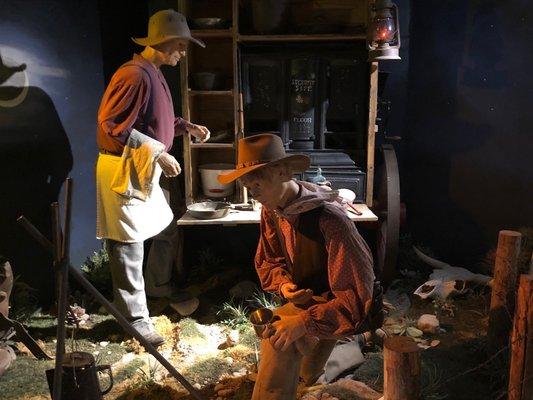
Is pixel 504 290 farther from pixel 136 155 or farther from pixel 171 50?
pixel 171 50

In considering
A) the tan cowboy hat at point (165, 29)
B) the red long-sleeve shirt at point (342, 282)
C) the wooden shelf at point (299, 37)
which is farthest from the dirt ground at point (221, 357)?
the wooden shelf at point (299, 37)

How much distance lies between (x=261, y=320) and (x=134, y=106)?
2.09m

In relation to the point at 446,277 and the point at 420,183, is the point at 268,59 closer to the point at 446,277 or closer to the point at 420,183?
the point at 420,183

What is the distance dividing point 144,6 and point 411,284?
14.5 feet

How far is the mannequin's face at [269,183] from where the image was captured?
250 cm

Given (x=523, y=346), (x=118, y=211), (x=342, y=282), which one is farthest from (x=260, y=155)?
(x=118, y=211)

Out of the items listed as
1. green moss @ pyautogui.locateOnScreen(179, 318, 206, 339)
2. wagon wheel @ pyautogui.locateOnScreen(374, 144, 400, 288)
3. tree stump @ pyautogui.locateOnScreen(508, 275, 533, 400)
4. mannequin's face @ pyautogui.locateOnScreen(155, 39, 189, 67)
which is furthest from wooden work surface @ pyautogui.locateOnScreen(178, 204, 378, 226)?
tree stump @ pyautogui.locateOnScreen(508, 275, 533, 400)

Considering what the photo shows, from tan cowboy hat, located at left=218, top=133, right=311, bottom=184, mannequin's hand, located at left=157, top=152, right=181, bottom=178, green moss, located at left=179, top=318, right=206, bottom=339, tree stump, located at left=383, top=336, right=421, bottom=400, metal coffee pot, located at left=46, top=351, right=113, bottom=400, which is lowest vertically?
green moss, located at left=179, top=318, right=206, bottom=339

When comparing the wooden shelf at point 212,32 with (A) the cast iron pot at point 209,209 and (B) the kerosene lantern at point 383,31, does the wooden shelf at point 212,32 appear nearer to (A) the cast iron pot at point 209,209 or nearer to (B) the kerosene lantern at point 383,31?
(B) the kerosene lantern at point 383,31

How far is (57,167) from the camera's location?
4.84 metres

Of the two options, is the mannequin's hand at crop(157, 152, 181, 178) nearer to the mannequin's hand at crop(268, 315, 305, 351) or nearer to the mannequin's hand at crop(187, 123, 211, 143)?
the mannequin's hand at crop(187, 123, 211, 143)

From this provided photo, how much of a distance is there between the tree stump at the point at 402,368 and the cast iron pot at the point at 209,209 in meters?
2.43

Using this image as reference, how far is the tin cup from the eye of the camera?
257cm

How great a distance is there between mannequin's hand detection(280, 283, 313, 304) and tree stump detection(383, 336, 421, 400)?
46 centimetres
